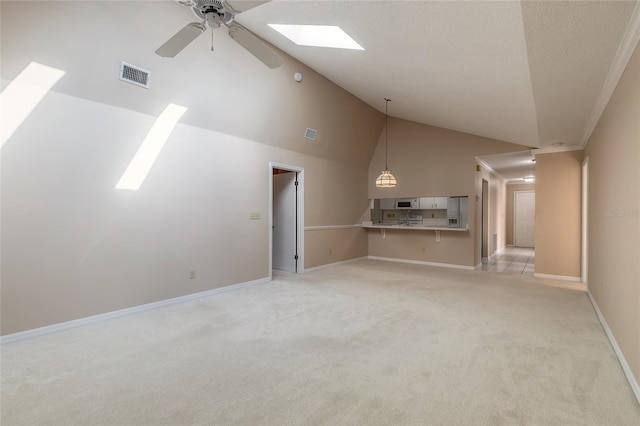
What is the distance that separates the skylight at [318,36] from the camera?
3498 millimetres

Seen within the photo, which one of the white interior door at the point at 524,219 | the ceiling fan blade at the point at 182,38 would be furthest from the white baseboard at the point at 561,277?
the ceiling fan blade at the point at 182,38

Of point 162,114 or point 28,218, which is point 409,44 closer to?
point 162,114

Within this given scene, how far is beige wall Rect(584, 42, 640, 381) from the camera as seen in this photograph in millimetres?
2217

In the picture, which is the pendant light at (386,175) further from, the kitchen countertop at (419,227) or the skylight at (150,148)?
the skylight at (150,148)

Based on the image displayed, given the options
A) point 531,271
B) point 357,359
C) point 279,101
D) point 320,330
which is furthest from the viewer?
point 531,271

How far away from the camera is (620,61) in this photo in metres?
2.46

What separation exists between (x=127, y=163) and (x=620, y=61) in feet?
16.1

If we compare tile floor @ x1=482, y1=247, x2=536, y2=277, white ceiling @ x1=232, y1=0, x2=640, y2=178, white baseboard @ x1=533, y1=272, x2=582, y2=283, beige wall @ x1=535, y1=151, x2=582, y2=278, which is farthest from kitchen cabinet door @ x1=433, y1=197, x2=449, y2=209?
white ceiling @ x1=232, y1=0, x2=640, y2=178

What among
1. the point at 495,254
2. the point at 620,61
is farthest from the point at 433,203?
the point at 620,61

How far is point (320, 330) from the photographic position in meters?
3.31

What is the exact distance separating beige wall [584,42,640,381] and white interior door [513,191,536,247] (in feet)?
26.7

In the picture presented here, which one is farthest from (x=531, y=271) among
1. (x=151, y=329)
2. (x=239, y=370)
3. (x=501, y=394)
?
(x=151, y=329)

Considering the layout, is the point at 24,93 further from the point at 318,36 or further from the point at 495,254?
the point at 495,254

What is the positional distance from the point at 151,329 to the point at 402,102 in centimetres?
511
